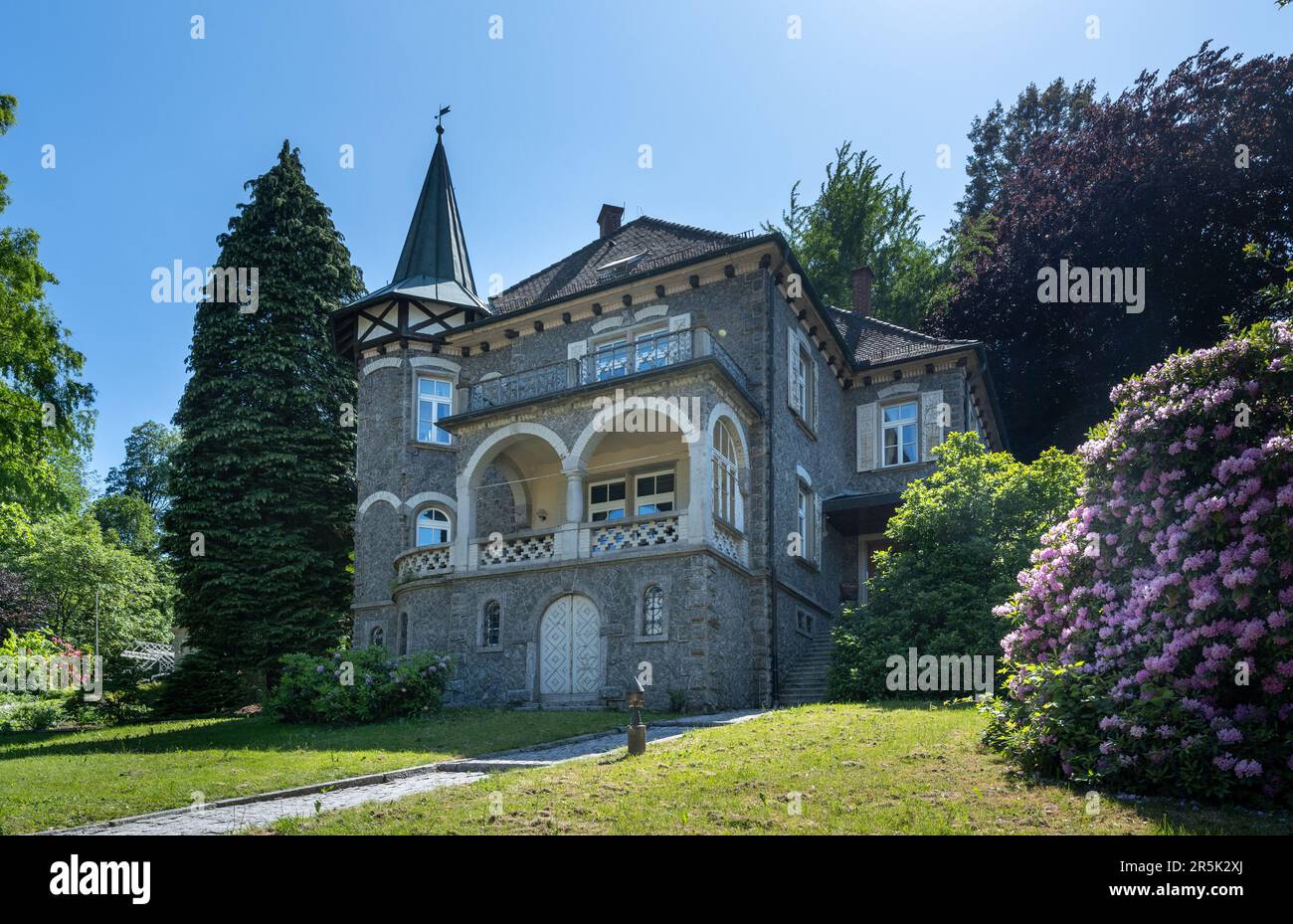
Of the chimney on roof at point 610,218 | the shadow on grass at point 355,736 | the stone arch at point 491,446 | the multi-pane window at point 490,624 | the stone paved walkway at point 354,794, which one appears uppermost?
the chimney on roof at point 610,218

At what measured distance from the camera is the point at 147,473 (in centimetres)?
6619

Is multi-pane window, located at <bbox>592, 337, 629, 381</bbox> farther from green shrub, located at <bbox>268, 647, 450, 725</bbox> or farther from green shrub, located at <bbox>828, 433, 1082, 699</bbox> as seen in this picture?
green shrub, located at <bbox>268, 647, 450, 725</bbox>

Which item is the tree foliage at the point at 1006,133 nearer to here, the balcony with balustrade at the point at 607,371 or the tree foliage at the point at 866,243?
the tree foliage at the point at 866,243

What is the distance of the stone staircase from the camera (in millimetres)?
19173

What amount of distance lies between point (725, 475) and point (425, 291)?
11079mm

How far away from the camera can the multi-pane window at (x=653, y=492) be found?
22031 mm

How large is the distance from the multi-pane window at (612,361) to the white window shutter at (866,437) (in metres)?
7.72

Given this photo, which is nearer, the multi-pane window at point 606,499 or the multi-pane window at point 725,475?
the multi-pane window at point 725,475

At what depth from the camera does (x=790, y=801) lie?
7.96 meters

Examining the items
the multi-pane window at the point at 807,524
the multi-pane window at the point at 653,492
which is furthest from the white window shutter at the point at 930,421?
the multi-pane window at the point at 653,492

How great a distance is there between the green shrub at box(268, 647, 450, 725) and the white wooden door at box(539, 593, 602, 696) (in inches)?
76.2

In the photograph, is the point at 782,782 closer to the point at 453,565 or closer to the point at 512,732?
the point at 512,732

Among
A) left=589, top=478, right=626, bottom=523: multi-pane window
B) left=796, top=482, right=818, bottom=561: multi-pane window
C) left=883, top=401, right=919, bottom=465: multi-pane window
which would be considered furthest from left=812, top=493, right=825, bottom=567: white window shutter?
left=589, top=478, right=626, bottom=523: multi-pane window

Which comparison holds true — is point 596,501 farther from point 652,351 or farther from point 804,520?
point 804,520
